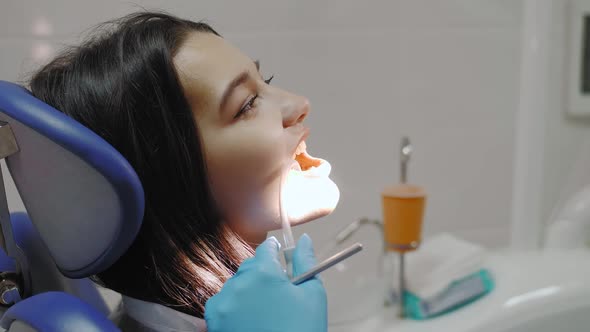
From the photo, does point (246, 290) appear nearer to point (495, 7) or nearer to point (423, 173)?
point (423, 173)

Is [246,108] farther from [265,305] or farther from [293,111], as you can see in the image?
[265,305]

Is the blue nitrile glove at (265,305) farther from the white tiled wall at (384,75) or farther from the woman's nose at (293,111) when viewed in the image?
the white tiled wall at (384,75)

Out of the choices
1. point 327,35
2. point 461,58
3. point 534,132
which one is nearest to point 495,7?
point 461,58

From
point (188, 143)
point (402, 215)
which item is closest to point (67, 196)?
point (188, 143)

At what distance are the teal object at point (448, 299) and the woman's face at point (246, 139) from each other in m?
0.46

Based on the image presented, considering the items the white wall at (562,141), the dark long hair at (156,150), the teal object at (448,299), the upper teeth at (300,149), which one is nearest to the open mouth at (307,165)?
the upper teeth at (300,149)

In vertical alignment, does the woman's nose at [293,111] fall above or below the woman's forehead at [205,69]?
below

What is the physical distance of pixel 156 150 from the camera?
1.83ft

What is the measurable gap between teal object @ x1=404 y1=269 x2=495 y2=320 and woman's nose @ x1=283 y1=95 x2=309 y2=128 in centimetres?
51

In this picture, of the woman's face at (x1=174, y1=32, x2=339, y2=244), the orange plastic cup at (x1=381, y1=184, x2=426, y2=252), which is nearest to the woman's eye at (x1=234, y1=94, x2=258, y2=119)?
the woman's face at (x1=174, y1=32, x2=339, y2=244)

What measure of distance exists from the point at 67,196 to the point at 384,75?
0.64 metres

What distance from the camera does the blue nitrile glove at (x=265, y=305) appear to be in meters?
0.50

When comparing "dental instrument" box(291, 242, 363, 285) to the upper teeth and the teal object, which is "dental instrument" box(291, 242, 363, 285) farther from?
the teal object

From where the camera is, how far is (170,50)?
1.89 ft
